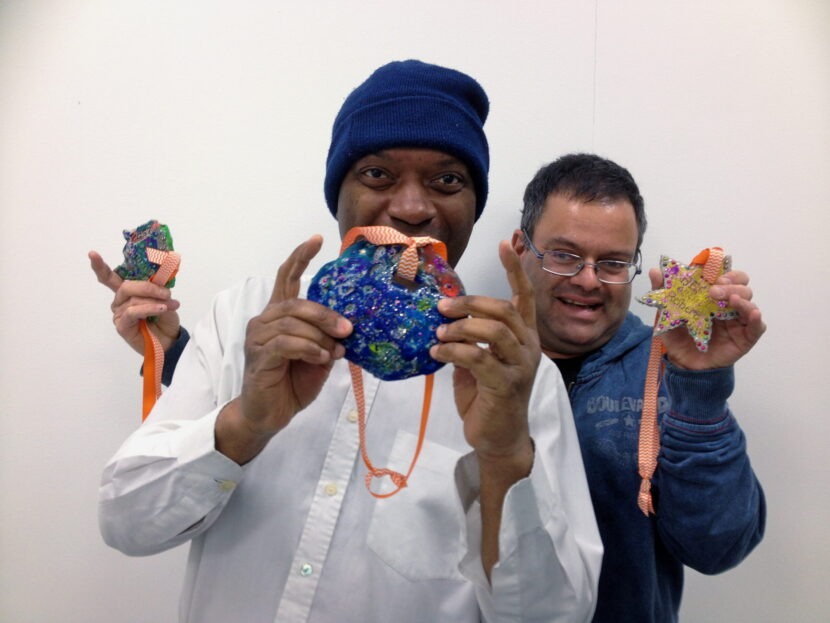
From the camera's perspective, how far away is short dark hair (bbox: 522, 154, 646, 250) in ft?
5.18

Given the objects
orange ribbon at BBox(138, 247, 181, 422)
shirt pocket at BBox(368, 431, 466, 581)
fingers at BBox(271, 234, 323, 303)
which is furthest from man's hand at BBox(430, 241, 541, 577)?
orange ribbon at BBox(138, 247, 181, 422)

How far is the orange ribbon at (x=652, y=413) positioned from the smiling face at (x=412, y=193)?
473mm

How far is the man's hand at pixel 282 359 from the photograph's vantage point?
38.1 inches

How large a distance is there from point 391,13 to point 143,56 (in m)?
0.75

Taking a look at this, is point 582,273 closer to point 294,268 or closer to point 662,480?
point 662,480

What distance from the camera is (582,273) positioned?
155 centimetres

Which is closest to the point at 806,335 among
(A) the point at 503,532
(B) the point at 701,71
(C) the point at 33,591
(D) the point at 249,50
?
(B) the point at 701,71

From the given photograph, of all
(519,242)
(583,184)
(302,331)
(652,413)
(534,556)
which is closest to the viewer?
(302,331)

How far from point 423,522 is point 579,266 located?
736 millimetres

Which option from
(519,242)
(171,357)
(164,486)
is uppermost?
(519,242)

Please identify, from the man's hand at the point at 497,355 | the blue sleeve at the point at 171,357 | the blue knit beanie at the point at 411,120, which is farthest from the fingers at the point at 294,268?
the blue sleeve at the point at 171,357

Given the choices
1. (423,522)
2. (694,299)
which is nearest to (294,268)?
(423,522)

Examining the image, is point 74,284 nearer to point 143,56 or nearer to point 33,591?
Answer: point 143,56

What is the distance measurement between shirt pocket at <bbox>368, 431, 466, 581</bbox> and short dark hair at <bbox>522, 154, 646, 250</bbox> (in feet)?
2.35
